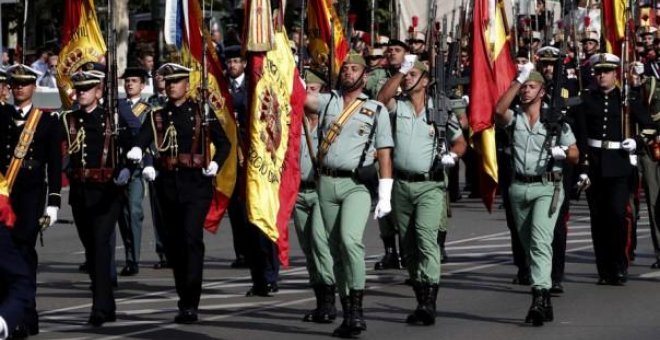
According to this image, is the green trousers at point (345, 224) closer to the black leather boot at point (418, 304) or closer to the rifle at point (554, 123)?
the black leather boot at point (418, 304)

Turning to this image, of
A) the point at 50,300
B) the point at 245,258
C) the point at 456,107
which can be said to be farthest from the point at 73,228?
the point at 456,107

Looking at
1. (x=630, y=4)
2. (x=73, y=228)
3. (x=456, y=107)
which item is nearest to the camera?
(x=456, y=107)

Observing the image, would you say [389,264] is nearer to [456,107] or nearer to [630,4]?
[456,107]

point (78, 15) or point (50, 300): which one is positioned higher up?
point (78, 15)

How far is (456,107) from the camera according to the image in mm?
15227

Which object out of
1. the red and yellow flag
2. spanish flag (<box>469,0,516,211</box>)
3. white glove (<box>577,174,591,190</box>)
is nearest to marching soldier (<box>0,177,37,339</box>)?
white glove (<box>577,174,591,190</box>)

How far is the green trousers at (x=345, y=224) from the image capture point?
42.9ft

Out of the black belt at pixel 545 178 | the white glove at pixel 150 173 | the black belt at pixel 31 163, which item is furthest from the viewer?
the white glove at pixel 150 173

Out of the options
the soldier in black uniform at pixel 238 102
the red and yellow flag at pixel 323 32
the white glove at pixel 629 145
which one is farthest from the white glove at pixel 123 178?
the white glove at pixel 629 145

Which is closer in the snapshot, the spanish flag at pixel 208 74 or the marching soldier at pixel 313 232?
the marching soldier at pixel 313 232

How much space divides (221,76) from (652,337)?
→ 13.9 ft

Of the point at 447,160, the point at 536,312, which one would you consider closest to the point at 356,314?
the point at 536,312

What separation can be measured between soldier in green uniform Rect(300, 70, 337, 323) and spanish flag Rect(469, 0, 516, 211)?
235 centimetres

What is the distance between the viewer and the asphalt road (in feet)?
43.5
